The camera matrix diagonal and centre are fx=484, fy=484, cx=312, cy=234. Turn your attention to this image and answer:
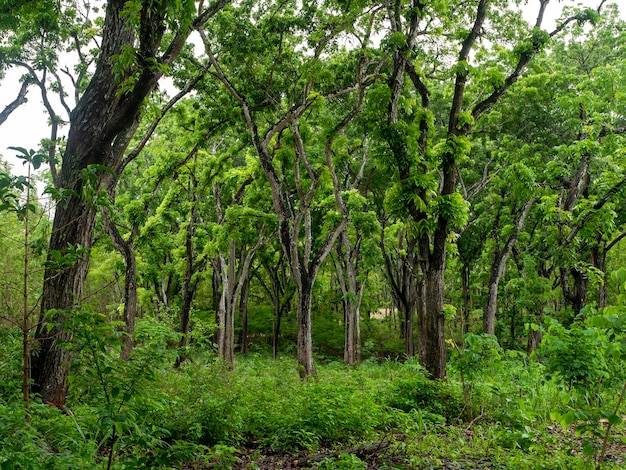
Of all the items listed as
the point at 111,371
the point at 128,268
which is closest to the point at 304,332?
the point at 128,268

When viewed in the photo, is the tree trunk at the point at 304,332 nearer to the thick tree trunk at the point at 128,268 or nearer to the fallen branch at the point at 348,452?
the thick tree trunk at the point at 128,268

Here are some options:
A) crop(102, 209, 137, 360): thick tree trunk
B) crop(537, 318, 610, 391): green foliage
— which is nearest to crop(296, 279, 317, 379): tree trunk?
crop(102, 209, 137, 360): thick tree trunk

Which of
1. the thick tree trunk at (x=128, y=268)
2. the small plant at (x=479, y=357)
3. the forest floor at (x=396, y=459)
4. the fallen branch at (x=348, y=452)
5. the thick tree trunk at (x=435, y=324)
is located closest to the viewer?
the forest floor at (x=396, y=459)

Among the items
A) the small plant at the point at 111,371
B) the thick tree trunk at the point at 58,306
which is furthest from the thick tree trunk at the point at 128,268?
the small plant at the point at 111,371

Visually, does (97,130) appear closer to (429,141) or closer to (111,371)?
(111,371)

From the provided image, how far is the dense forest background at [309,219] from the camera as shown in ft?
11.8

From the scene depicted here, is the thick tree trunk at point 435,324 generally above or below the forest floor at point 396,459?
above

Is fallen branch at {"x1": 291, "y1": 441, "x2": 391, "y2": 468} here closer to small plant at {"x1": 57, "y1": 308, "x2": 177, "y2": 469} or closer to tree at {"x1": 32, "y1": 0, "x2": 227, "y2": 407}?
small plant at {"x1": 57, "y1": 308, "x2": 177, "y2": 469}

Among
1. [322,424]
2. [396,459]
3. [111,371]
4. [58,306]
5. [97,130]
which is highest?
[97,130]

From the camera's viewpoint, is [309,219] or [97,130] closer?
[97,130]

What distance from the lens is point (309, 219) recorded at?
13.4 meters

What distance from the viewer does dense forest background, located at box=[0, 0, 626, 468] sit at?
3.60 metres

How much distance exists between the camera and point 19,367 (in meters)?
3.91

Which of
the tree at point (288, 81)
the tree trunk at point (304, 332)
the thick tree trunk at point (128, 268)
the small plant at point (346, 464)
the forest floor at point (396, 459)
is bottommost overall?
the forest floor at point (396, 459)
